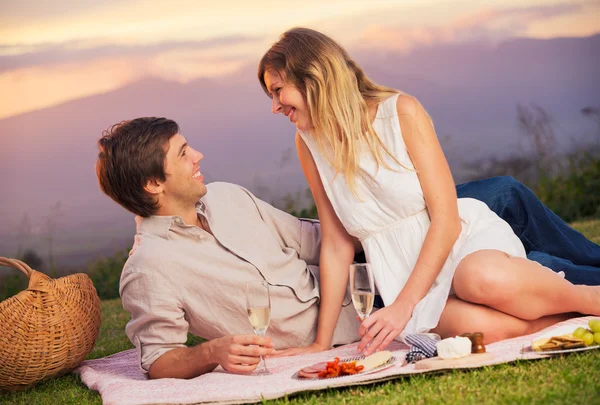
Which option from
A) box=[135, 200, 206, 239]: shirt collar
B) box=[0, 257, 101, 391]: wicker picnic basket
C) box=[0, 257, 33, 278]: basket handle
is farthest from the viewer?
box=[0, 257, 33, 278]: basket handle

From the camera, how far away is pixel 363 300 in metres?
2.93

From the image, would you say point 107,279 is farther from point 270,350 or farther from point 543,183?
point 270,350

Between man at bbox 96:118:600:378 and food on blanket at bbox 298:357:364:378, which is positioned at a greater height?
man at bbox 96:118:600:378

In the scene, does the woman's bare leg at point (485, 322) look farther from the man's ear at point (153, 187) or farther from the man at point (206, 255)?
the man's ear at point (153, 187)

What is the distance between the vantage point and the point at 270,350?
9.63ft

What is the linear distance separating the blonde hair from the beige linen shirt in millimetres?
565

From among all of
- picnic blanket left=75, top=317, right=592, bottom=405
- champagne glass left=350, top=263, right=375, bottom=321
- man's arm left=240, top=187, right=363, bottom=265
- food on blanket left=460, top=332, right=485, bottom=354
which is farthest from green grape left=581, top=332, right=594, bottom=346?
man's arm left=240, top=187, right=363, bottom=265

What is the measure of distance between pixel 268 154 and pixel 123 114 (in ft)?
5.92

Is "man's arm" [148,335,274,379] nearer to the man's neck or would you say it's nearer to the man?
the man

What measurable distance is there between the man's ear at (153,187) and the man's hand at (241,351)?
31.4 inches

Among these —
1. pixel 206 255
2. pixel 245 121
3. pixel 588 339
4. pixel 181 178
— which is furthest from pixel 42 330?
pixel 245 121

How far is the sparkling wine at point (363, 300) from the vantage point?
2.90 m

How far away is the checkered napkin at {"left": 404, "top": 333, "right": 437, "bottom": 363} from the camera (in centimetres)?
291

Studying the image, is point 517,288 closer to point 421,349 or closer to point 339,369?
point 421,349
